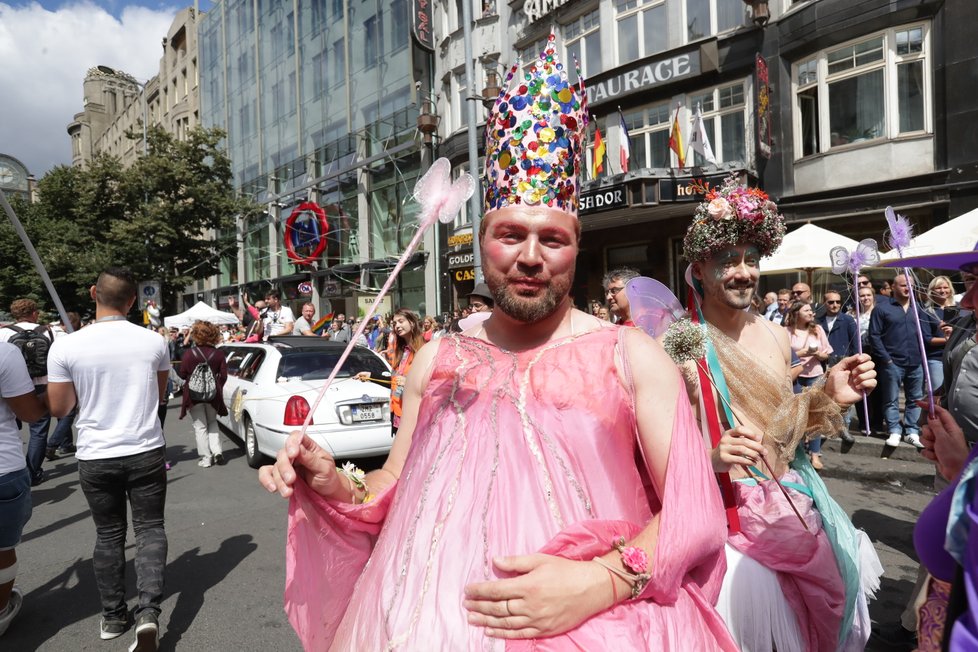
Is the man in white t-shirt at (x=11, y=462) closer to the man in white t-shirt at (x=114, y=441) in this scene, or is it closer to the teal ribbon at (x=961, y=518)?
the man in white t-shirt at (x=114, y=441)

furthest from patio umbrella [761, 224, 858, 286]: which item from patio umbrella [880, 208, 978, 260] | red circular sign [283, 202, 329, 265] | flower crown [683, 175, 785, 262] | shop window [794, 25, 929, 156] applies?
red circular sign [283, 202, 329, 265]

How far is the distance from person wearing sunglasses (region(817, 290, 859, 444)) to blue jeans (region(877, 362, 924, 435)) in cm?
45

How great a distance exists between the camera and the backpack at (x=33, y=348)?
548 centimetres

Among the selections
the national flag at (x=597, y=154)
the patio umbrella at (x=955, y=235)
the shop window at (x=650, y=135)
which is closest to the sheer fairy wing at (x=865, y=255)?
the patio umbrella at (x=955, y=235)

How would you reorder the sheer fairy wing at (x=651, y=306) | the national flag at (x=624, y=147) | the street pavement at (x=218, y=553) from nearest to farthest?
the sheer fairy wing at (x=651, y=306) < the street pavement at (x=218, y=553) < the national flag at (x=624, y=147)

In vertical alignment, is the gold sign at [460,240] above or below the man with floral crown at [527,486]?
above

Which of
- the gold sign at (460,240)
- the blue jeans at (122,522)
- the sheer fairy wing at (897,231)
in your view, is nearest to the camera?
the sheer fairy wing at (897,231)

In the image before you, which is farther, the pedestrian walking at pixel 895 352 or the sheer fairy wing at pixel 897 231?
the pedestrian walking at pixel 895 352

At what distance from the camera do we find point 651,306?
229 centimetres

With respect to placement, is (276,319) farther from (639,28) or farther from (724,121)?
(639,28)

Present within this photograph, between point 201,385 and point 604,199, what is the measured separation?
32.8 ft

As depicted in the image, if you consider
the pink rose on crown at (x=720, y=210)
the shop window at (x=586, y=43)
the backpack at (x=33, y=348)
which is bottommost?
the backpack at (x=33, y=348)

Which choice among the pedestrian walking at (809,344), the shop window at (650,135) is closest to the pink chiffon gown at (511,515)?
the pedestrian walking at (809,344)

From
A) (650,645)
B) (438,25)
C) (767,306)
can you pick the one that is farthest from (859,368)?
(438,25)
